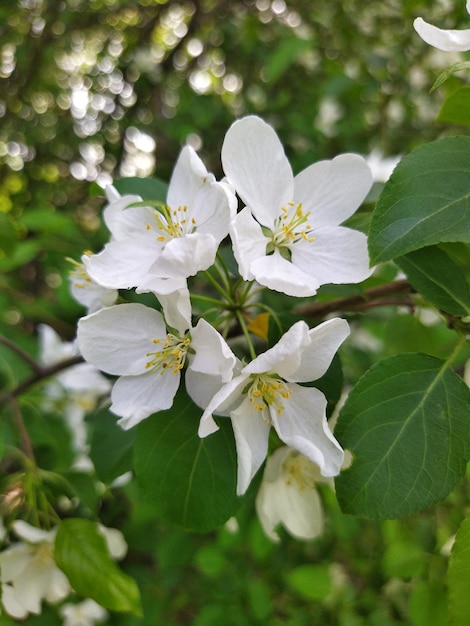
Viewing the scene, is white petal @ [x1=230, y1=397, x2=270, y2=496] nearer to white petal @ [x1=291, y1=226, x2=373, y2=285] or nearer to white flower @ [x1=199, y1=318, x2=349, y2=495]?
white flower @ [x1=199, y1=318, x2=349, y2=495]

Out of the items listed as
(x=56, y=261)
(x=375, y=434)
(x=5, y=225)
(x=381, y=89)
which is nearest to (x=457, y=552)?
(x=375, y=434)

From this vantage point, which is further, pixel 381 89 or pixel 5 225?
pixel 381 89

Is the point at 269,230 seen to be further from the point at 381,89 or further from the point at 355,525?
the point at 381,89

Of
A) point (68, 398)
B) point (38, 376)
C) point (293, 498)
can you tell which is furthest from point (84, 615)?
point (293, 498)

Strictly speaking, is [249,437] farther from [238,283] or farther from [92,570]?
Answer: [92,570]

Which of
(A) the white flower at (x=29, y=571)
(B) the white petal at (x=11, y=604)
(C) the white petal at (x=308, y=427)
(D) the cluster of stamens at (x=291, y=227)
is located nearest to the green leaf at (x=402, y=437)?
(C) the white petal at (x=308, y=427)

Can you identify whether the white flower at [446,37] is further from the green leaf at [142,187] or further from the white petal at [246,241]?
the green leaf at [142,187]

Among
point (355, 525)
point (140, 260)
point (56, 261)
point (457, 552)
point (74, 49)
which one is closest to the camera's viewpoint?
point (457, 552)
